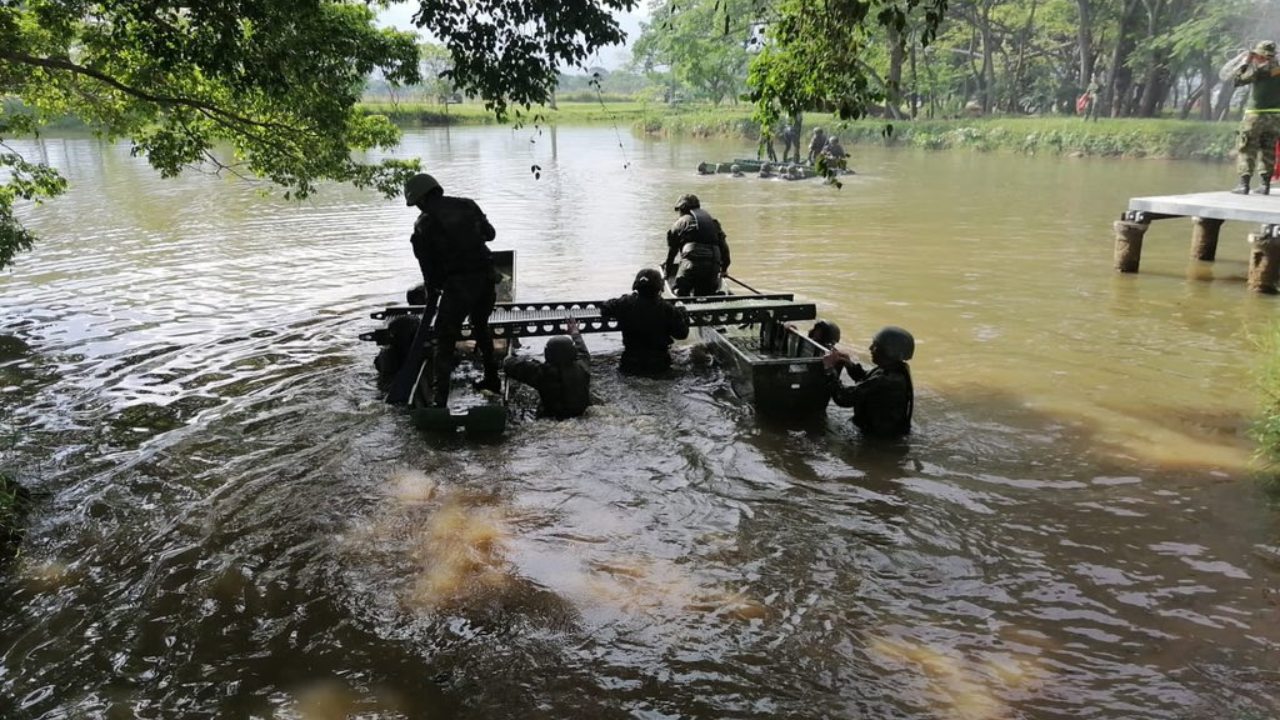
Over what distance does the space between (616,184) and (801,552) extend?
22.4m

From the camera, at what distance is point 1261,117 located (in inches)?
495

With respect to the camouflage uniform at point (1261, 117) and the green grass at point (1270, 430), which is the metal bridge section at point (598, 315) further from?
the camouflage uniform at point (1261, 117)

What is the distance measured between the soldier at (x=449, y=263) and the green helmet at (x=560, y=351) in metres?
0.64

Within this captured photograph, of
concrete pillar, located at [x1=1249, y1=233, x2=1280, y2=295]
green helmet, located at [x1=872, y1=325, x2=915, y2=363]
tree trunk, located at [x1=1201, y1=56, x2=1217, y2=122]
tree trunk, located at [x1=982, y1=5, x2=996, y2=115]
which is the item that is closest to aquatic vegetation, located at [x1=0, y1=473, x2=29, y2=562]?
green helmet, located at [x1=872, y1=325, x2=915, y2=363]

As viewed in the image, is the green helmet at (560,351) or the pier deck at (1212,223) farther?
the pier deck at (1212,223)

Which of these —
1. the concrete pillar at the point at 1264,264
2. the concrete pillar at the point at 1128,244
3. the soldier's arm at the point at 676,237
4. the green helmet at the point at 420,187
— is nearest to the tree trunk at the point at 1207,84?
the concrete pillar at the point at 1128,244

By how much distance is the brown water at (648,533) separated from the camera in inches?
163

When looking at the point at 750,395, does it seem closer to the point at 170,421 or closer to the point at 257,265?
the point at 170,421

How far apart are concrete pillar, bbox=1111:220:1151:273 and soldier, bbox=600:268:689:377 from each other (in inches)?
348

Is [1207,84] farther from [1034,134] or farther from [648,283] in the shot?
[648,283]

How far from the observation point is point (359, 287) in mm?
13523

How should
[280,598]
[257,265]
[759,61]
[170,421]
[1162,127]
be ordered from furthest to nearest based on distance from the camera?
1. [1162,127]
2. [257,265]
3. [170,421]
4. [759,61]
5. [280,598]

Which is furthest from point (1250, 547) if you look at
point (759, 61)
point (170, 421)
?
point (170, 421)

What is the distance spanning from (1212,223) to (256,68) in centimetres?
1441
